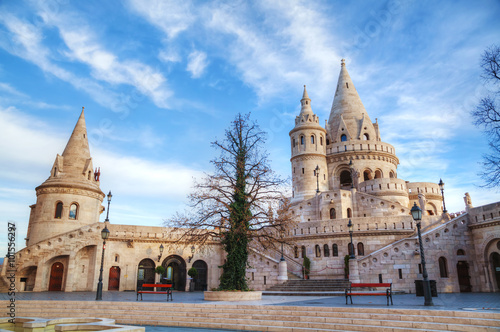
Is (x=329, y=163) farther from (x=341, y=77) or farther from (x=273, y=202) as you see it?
(x=273, y=202)

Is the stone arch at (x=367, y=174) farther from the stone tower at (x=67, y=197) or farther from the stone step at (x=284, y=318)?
the stone step at (x=284, y=318)

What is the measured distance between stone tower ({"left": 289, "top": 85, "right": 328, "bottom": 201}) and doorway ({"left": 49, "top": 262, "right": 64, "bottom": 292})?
24.6 meters

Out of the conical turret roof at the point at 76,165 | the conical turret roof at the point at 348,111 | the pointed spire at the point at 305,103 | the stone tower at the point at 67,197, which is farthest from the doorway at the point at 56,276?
the conical turret roof at the point at 348,111

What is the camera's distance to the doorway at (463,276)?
2377 centimetres

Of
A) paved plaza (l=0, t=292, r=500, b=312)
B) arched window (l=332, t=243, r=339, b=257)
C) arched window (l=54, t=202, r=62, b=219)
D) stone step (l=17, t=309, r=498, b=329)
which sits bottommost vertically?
stone step (l=17, t=309, r=498, b=329)

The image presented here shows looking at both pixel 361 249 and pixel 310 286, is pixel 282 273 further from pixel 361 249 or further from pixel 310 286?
pixel 361 249

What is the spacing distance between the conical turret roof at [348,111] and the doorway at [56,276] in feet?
112

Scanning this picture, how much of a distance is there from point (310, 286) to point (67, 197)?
2104 centimetres

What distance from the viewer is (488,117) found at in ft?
54.3

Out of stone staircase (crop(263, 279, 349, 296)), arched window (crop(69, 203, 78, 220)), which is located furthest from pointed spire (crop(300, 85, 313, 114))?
arched window (crop(69, 203, 78, 220))

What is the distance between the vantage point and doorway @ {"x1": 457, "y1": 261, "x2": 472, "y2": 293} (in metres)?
23.8

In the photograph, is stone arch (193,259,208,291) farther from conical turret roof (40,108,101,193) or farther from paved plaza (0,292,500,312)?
paved plaza (0,292,500,312)

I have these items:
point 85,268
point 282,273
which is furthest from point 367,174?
point 85,268

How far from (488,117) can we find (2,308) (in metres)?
22.3
